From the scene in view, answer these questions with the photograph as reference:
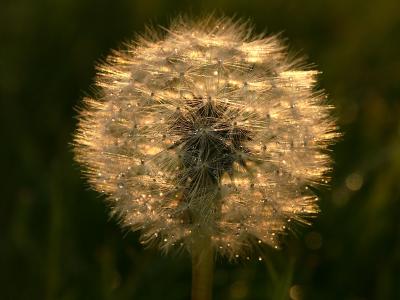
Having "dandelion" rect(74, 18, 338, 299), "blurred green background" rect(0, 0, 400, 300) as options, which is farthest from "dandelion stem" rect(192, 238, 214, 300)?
"blurred green background" rect(0, 0, 400, 300)

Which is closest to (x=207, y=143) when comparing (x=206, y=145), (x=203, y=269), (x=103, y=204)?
(x=206, y=145)

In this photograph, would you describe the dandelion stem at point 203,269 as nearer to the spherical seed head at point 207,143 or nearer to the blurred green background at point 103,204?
the spherical seed head at point 207,143

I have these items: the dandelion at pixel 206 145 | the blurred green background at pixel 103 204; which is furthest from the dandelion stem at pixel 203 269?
the blurred green background at pixel 103 204

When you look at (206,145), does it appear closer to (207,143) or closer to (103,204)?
(207,143)

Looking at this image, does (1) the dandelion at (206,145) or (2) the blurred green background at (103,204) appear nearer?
(1) the dandelion at (206,145)

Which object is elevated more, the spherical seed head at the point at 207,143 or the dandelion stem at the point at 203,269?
the spherical seed head at the point at 207,143

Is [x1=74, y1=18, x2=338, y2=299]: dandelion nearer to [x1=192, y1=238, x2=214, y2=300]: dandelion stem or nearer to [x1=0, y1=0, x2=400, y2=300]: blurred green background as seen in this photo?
[x1=192, y1=238, x2=214, y2=300]: dandelion stem
